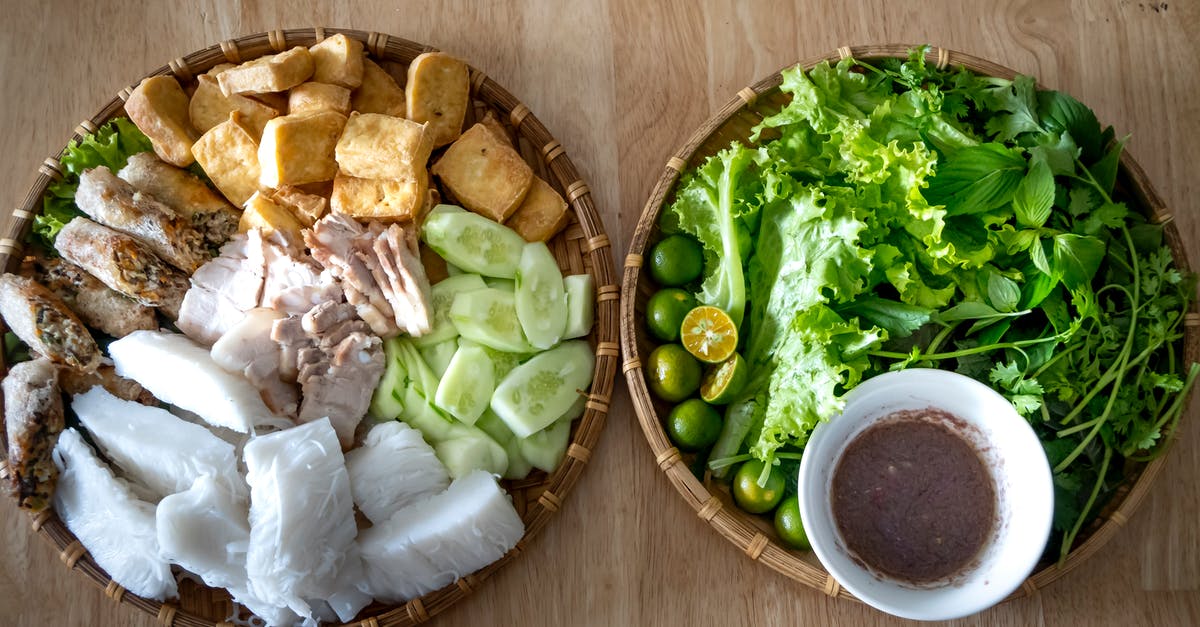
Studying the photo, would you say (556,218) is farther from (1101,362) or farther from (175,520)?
(1101,362)

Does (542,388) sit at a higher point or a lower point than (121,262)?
lower

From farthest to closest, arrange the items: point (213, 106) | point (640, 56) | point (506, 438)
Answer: point (640, 56) → point (213, 106) → point (506, 438)

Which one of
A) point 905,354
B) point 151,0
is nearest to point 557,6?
point 151,0

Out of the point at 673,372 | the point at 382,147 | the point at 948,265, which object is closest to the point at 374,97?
the point at 382,147

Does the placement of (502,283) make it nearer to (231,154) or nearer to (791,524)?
(231,154)

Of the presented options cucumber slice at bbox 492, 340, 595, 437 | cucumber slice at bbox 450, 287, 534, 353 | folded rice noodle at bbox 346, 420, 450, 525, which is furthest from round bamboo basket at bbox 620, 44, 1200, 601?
folded rice noodle at bbox 346, 420, 450, 525
